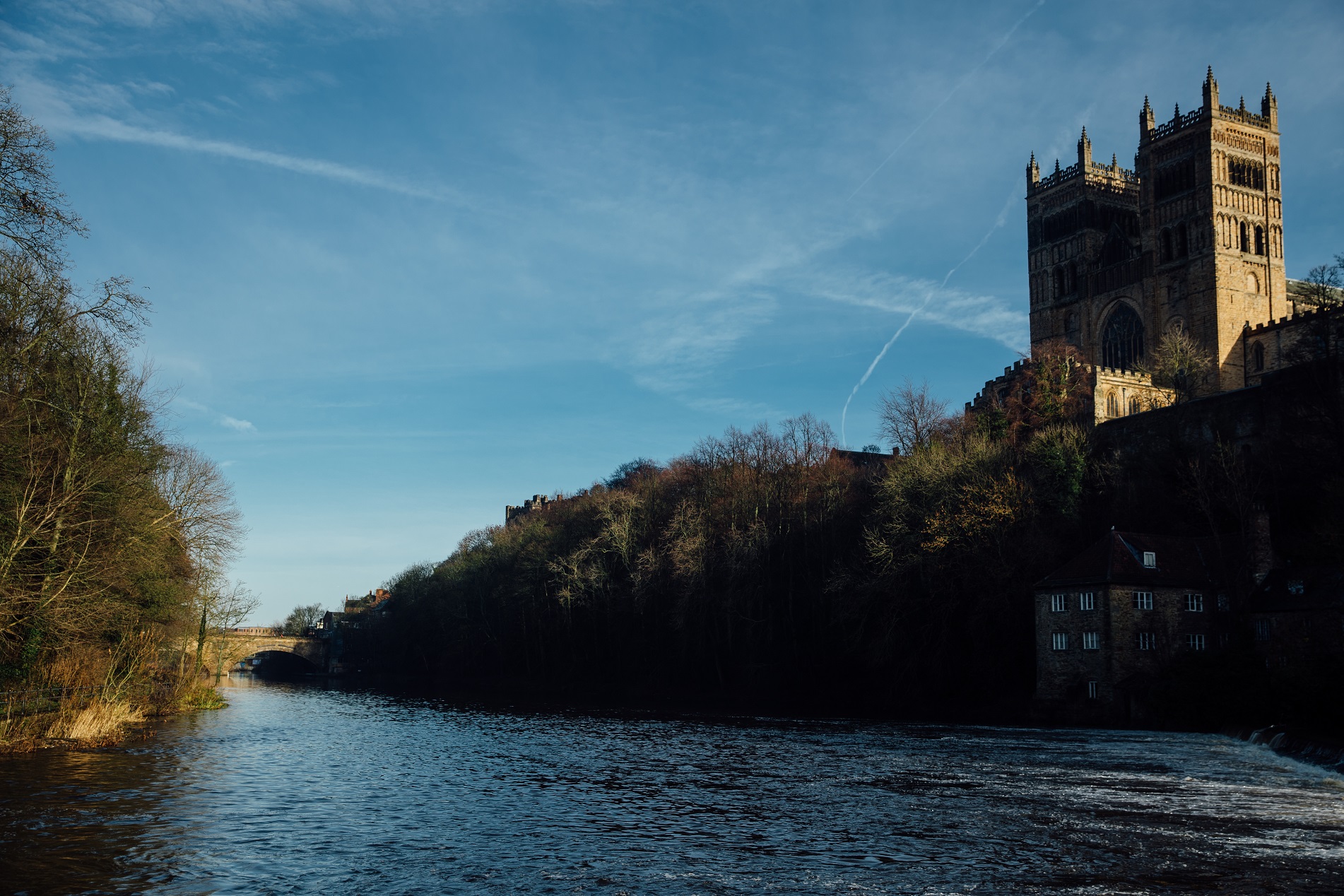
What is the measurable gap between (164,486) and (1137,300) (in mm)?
96811

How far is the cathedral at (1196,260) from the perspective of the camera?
9812 cm

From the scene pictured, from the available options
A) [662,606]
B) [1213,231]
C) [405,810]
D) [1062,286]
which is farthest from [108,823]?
[1062,286]

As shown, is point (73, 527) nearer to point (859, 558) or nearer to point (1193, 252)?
point (859, 558)

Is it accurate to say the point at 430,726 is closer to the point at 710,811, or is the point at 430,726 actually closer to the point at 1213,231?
the point at 710,811

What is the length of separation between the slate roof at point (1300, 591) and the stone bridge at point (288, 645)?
11315 cm

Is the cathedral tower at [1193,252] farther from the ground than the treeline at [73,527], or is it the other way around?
the cathedral tower at [1193,252]

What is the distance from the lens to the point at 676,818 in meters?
25.3

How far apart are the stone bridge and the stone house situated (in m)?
104

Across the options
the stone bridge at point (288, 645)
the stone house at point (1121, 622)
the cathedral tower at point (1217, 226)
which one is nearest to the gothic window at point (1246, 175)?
the cathedral tower at point (1217, 226)

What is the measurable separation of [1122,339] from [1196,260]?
12.3 meters

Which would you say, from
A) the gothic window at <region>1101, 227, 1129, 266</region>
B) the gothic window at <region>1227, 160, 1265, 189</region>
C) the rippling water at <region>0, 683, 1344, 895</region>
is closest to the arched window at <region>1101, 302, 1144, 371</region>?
the gothic window at <region>1101, 227, 1129, 266</region>

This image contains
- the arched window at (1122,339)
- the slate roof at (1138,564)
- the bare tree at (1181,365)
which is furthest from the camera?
the arched window at (1122,339)

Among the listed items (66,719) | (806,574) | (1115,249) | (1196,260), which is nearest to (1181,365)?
(1196,260)

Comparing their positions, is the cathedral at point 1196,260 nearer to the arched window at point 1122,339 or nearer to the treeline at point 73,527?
the arched window at point 1122,339
